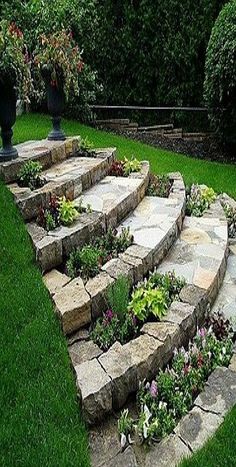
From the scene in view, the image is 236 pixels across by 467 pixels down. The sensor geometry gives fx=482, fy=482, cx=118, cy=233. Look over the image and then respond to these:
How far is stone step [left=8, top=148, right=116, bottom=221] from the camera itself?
393 centimetres

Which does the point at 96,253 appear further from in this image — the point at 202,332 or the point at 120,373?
the point at 120,373

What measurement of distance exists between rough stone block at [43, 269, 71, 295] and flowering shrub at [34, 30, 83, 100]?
9.17 ft

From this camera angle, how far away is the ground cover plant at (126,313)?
283 centimetres

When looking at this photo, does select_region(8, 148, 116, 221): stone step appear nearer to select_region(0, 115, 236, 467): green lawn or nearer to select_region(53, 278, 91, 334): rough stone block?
select_region(0, 115, 236, 467): green lawn

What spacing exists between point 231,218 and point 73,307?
250cm

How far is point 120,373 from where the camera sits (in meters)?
2.48

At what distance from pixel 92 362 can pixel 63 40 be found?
4031 millimetres

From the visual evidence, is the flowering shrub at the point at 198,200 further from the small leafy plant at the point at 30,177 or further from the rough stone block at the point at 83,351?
the rough stone block at the point at 83,351

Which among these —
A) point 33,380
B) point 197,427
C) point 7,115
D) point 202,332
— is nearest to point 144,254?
point 202,332

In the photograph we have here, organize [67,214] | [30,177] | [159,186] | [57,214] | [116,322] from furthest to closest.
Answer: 1. [159,186]
2. [30,177]
3. [57,214]
4. [67,214]
5. [116,322]

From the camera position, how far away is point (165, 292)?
10.3ft

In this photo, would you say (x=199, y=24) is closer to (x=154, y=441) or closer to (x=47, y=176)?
(x=47, y=176)

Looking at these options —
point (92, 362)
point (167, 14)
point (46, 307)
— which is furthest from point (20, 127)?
point (92, 362)

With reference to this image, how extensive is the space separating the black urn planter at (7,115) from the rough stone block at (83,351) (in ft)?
7.57
